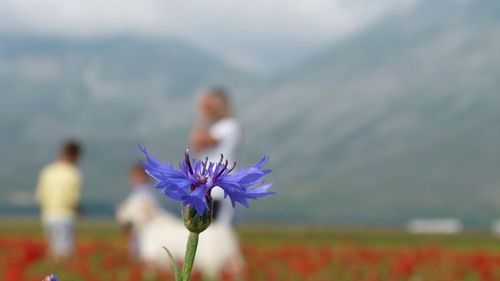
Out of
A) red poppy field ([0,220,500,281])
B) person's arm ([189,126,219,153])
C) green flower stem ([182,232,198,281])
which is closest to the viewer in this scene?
green flower stem ([182,232,198,281])

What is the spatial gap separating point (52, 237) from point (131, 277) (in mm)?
7242

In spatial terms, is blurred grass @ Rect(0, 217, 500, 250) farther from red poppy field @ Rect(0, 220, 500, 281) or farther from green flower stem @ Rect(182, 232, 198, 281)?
green flower stem @ Rect(182, 232, 198, 281)

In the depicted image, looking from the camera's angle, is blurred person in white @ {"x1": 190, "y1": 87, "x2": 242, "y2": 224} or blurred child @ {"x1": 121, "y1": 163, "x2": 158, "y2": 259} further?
blurred child @ {"x1": 121, "y1": 163, "x2": 158, "y2": 259}

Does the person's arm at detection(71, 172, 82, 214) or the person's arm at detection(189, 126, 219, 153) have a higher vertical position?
the person's arm at detection(71, 172, 82, 214)

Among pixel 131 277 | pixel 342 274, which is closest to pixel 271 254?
pixel 342 274

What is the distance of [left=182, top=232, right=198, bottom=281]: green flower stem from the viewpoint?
6.09ft

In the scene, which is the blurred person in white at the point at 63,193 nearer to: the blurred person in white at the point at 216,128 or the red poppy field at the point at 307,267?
the red poppy field at the point at 307,267

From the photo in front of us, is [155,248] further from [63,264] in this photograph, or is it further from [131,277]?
[131,277]

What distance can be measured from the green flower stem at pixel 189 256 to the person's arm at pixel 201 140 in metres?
6.50

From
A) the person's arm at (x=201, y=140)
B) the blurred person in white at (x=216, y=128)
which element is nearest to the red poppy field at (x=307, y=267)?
the blurred person in white at (x=216, y=128)

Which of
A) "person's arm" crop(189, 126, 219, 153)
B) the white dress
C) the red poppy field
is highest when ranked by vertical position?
the white dress

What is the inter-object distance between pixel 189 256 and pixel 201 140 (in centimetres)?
663

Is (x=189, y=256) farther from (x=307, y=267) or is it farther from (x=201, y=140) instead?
(x=307, y=267)

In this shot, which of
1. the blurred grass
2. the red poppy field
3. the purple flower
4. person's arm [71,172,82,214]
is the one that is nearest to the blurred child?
the red poppy field
